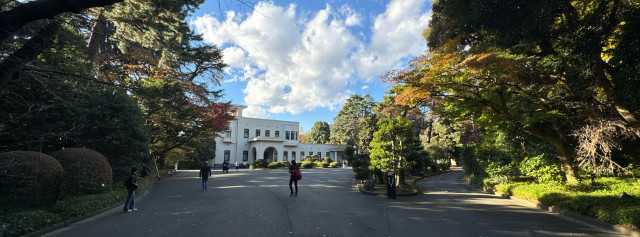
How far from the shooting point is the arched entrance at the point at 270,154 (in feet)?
154

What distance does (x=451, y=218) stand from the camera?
23.8ft

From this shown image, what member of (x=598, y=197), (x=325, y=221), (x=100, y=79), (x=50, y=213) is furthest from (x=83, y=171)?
(x=598, y=197)

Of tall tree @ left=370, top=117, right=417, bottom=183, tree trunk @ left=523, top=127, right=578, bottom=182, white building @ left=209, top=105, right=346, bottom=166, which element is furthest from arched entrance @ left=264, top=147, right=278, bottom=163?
tree trunk @ left=523, top=127, right=578, bottom=182

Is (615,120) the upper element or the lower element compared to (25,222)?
upper

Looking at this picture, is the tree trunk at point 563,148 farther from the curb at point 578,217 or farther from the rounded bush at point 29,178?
the rounded bush at point 29,178

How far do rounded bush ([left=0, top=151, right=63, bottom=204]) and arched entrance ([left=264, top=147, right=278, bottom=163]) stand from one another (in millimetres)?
38278

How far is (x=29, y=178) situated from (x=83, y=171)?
1629 millimetres

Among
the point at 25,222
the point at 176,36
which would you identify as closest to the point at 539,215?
the point at 25,222

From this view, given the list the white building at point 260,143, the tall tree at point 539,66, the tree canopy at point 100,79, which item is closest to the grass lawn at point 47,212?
the tree canopy at point 100,79

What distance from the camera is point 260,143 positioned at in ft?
145

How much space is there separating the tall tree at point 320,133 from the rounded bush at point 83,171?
53.3m

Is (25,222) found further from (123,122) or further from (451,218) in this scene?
(451,218)

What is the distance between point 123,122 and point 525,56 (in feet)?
54.0

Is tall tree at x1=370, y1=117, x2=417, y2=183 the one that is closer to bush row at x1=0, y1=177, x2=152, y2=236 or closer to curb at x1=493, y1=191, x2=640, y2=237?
curb at x1=493, y1=191, x2=640, y2=237
